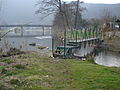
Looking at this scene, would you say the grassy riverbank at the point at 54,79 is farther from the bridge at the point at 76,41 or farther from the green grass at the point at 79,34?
the green grass at the point at 79,34

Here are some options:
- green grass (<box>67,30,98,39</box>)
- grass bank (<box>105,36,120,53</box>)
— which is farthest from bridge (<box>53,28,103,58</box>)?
grass bank (<box>105,36,120,53</box>)

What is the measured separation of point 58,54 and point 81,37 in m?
8.81

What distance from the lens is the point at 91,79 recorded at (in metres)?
6.72

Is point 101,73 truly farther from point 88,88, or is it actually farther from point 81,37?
point 81,37

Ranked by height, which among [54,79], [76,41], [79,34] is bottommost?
[54,79]

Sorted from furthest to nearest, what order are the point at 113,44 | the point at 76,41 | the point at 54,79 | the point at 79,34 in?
the point at 113,44, the point at 79,34, the point at 76,41, the point at 54,79

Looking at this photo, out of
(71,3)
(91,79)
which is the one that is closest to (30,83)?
(91,79)

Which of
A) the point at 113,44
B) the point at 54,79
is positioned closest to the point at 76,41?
A: the point at 113,44

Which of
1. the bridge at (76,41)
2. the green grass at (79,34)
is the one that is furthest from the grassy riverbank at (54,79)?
the green grass at (79,34)

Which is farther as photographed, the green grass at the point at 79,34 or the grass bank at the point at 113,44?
the grass bank at the point at 113,44

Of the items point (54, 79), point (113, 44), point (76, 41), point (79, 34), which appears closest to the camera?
point (54, 79)

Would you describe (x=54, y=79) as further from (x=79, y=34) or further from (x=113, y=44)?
(x=113, y=44)

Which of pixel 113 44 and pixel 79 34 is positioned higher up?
pixel 79 34

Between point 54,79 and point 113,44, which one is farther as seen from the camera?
point 113,44
